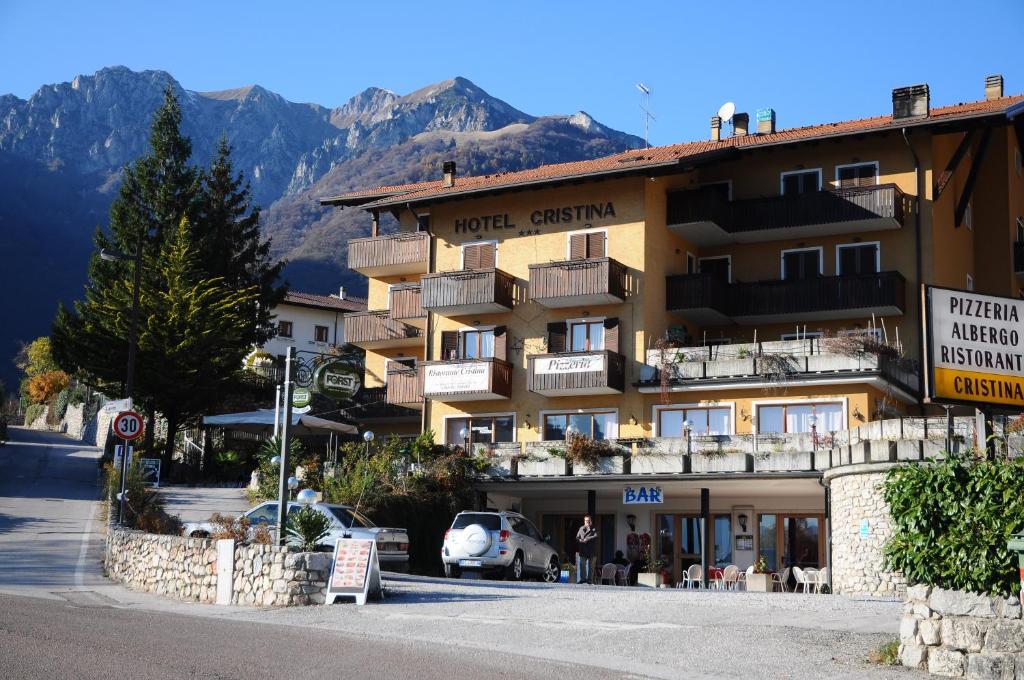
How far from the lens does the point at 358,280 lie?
194000mm

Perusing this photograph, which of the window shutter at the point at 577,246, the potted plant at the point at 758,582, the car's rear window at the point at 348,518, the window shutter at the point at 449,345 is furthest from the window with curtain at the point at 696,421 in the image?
the car's rear window at the point at 348,518

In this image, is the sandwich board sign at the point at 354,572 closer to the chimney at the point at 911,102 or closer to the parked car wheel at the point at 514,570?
the parked car wheel at the point at 514,570

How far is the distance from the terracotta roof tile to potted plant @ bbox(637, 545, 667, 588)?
1239 centimetres

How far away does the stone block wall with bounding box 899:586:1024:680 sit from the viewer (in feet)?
41.8

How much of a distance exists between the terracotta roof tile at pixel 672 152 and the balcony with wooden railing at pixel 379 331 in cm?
437

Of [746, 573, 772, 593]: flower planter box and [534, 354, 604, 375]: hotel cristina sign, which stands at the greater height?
[534, 354, 604, 375]: hotel cristina sign

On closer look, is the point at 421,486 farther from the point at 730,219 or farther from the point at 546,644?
the point at 546,644

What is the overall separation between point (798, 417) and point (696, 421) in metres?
3.37

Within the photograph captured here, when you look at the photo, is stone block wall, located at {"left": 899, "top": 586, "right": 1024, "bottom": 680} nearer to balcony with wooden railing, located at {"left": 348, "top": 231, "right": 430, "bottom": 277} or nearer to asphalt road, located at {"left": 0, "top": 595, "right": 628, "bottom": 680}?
asphalt road, located at {"left": 0, "top": 595, "right": 628, "bottom": 680}

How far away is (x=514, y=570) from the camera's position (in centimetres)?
2944

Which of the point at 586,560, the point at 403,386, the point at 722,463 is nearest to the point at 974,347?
the point at 722,463

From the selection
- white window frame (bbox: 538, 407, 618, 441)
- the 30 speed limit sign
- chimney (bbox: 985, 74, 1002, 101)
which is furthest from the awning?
chimney (bbox: 985, 74, 1002, 101)

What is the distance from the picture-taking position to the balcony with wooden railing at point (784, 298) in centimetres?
4003

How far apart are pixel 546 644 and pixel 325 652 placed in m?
2.78
